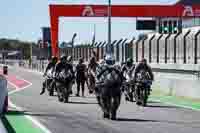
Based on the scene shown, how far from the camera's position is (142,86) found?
26062mm

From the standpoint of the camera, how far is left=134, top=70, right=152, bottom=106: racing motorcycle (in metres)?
25.8

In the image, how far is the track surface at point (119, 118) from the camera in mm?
16875

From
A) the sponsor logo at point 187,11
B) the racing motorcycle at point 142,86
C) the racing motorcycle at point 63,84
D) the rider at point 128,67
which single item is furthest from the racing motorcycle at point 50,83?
the sponsor logo at point 187,11

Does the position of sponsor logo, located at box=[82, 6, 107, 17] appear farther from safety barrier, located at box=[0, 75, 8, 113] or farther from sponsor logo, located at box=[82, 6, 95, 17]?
safety barrier, located at box=[0, 75, 8, 113]

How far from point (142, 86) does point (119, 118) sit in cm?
622

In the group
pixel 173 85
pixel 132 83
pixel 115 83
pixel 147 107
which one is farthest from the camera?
pixel 173 85

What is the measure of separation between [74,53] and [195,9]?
62.9 feet

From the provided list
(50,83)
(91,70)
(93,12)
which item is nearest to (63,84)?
(91,70)

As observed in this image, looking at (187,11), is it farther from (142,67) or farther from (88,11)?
(142,67)

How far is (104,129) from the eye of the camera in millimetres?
16750

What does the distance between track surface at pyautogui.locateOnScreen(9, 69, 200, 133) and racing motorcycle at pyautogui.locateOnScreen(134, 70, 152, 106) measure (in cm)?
39

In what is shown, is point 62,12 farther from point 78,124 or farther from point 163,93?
point 78,124

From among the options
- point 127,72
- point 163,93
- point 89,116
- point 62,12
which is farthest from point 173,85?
point 62,12

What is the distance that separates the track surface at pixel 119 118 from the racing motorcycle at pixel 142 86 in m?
0.39
